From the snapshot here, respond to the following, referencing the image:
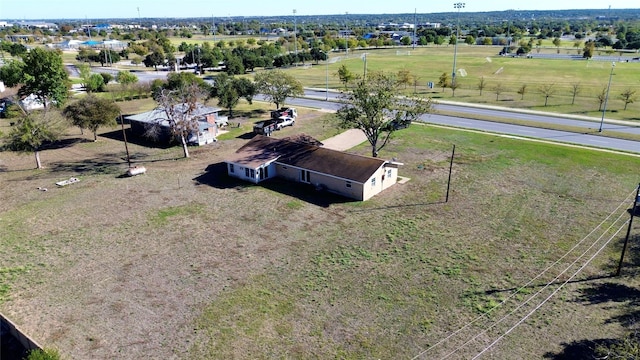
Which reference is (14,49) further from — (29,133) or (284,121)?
(284,121)

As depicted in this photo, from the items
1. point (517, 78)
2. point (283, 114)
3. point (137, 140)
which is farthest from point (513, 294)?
point (517, 78)

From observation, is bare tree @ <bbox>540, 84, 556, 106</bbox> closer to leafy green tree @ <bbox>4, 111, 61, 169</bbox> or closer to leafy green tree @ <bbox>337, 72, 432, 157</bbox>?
leafy green tree @ <bbox>337, 72, 432, 157</bbox>

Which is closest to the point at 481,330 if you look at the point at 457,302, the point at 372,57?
the point at 457,302

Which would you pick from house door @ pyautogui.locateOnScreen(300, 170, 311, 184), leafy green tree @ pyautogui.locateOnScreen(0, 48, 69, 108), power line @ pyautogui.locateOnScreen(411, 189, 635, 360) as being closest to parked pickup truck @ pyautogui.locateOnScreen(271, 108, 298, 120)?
house door @ pyautogui.locateOnScreen(300, 170, 311, 184)

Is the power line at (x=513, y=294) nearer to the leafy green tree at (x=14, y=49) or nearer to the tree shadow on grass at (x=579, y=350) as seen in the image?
the tree shadow on grass at (x=579, y=350)

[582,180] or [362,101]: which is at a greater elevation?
[362,101]

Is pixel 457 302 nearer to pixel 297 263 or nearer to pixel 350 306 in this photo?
pixel 350 306
